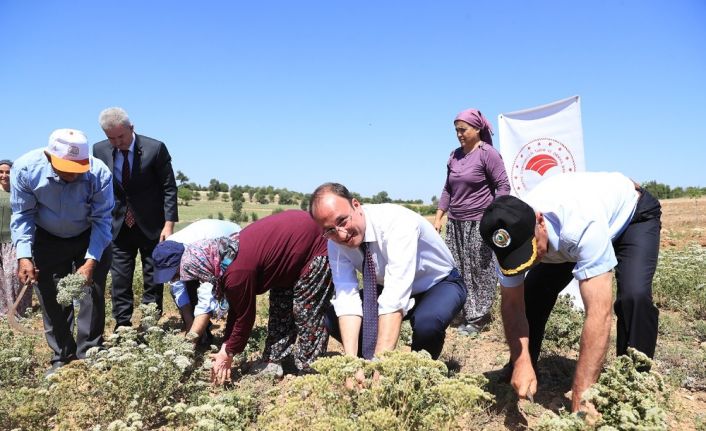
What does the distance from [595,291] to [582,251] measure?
19 cm

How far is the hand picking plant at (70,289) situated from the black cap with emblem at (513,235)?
2769mm

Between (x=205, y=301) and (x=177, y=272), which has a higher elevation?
(x=177, y=272)

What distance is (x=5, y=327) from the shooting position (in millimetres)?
4473

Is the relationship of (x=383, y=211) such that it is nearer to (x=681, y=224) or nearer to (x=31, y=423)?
(x=31, y=423)

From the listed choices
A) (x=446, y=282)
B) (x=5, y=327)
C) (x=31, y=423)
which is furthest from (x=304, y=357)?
(x=5, y=327)

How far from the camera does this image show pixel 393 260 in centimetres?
288

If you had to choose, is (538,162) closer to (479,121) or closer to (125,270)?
(479,121)

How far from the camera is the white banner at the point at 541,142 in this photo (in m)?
5.35

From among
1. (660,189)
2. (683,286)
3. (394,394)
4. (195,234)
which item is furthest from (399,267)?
(660,189)

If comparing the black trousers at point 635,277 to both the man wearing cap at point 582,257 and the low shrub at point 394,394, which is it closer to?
the man wearing cap at point 582,257

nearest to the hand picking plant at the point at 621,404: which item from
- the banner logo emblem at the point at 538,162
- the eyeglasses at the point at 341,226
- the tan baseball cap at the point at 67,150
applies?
the eyeglasses at the point at 341,226

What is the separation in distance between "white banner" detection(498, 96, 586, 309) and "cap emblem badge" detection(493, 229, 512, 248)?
339 cm

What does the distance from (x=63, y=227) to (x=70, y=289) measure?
58cm

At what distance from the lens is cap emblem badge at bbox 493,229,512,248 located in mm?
2246
